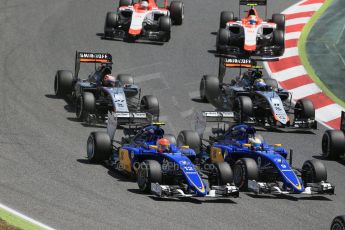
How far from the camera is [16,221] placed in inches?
931

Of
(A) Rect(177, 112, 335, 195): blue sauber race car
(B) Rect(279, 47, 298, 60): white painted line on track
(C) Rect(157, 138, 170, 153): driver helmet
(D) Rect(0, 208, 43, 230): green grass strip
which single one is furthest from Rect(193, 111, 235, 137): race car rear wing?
(B) Rect(279, 47, 298, 60): white painted line on track

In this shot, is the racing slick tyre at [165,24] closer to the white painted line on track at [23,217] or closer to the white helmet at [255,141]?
the white helmet at [255,141]

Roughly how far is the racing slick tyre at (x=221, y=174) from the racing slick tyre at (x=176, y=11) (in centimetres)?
2029

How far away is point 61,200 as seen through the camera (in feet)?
85.0

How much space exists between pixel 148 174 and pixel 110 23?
743 inches

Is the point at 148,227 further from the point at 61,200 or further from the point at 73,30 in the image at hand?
the point at 73,30

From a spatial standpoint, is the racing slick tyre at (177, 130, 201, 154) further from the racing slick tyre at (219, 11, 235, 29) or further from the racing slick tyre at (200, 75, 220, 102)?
the racing slick tyre at (219, 11, 235, 29)

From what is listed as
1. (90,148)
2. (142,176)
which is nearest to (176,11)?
(90,148)

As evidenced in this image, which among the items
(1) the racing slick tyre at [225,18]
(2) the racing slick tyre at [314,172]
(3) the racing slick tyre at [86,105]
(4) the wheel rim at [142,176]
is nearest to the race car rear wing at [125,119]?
(4) the wheel rim at [142,176]

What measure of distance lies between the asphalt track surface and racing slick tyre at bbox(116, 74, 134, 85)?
4.46 ft

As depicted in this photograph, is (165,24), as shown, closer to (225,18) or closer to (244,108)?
(225,18)

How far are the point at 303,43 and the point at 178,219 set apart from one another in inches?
882

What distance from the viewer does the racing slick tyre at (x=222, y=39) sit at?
4506 centimetres

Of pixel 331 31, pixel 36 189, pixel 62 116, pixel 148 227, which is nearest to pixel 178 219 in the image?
pixel 148 227
